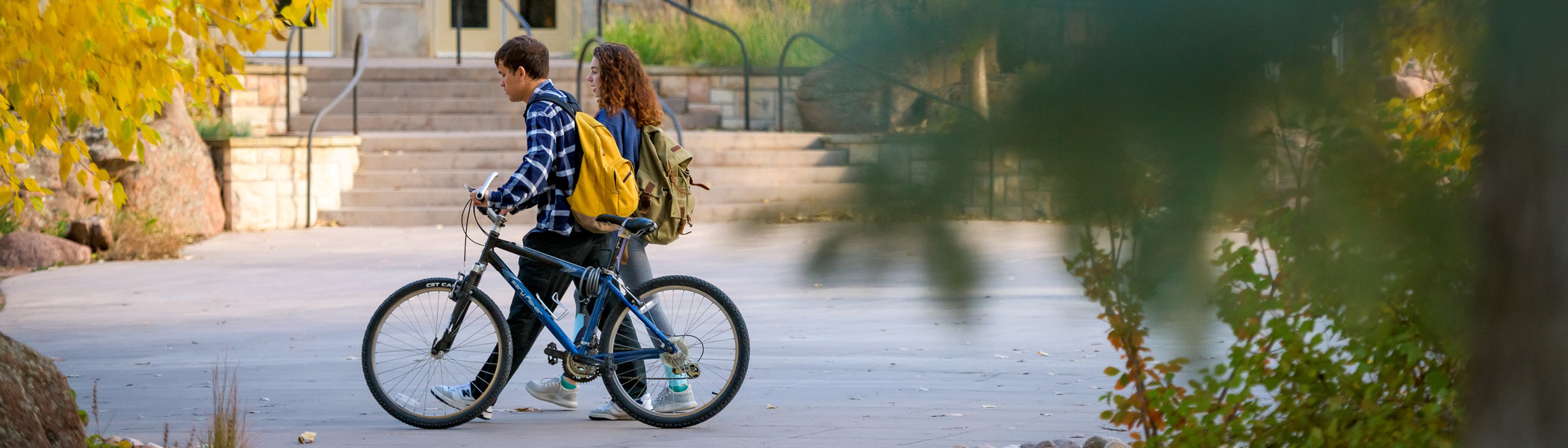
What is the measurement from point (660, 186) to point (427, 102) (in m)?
11.8

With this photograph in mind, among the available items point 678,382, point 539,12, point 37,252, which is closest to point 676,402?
point 678,382

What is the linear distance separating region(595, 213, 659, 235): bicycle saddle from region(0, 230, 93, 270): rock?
6.94 metres

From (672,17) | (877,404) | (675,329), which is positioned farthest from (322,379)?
(672,17)

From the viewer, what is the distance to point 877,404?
217 inches

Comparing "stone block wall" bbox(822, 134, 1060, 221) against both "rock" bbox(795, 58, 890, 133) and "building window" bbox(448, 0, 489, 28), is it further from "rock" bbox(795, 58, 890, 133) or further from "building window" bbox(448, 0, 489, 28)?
"building window" bbox(448, 0, 489, 28)

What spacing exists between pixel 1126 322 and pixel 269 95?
15582 mm

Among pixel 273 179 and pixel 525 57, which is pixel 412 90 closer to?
pixel 273 179

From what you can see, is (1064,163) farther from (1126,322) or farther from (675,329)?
(675,329)

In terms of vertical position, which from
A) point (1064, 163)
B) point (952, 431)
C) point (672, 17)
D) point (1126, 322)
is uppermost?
point (672, 17)

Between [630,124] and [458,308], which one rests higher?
[630,124]

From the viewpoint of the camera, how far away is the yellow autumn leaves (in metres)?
3.77

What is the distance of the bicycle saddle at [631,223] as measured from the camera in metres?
4.95

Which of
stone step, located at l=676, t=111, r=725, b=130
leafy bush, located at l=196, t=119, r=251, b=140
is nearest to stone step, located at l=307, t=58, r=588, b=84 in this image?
stone step, located at l=676, t=111, r=725, b=130

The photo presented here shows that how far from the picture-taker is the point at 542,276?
515 cm
